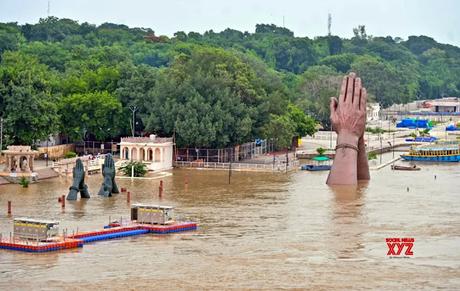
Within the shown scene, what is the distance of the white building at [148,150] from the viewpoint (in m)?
99.5

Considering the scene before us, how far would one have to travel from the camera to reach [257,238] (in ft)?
210

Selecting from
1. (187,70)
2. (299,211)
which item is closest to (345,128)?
(299,211)

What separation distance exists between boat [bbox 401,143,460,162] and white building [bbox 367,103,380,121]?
6018 centimetres

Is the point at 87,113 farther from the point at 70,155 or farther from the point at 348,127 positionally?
the point at 348,127

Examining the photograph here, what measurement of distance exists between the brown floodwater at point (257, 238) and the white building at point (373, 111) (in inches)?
3381

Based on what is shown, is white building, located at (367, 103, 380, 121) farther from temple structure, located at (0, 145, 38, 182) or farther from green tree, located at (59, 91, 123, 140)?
temple structure, located at (0, 145, 38, 182)

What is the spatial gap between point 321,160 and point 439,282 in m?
54.8

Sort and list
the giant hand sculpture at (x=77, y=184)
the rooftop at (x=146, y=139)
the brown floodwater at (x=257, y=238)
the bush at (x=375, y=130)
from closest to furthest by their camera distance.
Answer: the brown floodwater at (x=257, y=238) → the giant hand sculpture at (x=77, y=184) → the rooftop at (x=146, y=139) → the bush at (x=375, y=130)

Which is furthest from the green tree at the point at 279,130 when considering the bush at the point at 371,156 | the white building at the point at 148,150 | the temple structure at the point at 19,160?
the temple structure at the point at 19,160

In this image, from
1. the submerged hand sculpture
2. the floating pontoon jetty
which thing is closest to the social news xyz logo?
the floating pontoon jetty

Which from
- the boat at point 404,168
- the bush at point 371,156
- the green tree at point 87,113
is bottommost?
the boat at point 404,168

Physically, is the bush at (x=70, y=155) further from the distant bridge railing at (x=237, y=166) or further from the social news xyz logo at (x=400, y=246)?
the social news xyz logo at (x=400, y=246)

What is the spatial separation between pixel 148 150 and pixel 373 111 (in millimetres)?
86661

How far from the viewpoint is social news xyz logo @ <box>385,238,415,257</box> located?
6000 centimetres
